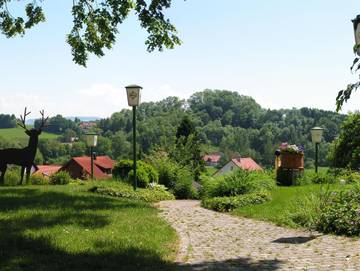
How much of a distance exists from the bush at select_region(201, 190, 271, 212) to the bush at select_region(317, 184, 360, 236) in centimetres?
270

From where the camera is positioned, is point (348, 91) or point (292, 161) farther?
point (292, 161)

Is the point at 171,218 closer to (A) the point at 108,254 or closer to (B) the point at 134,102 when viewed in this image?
(A) the point at 108,254

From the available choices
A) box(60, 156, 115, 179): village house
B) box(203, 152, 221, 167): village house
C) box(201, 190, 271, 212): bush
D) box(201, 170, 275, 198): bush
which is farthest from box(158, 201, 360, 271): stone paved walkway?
box(203, 152, 221, 167): village house

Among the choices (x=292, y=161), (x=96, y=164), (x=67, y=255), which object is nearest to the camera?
(x=67, y=255)

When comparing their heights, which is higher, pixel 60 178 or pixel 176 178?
pixel 176 178

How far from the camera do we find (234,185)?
1434 centimetres

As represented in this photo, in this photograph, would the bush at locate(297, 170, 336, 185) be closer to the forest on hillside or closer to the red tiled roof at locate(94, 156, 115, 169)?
the red tiled roof at locate(94, 156, 115, 169)

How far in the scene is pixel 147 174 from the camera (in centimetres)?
1695

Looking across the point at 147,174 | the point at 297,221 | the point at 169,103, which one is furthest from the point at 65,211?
the point at 169,103

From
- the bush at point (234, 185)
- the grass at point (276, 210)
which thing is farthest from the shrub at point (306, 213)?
the bush at point (234, 185)

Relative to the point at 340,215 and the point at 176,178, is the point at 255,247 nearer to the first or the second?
the point at 340,215

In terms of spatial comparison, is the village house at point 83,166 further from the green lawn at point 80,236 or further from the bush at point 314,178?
the green lawn at point 80,236

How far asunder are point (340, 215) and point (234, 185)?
18.3 feet

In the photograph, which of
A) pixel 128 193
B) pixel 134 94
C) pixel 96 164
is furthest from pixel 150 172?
pixel 96 164
